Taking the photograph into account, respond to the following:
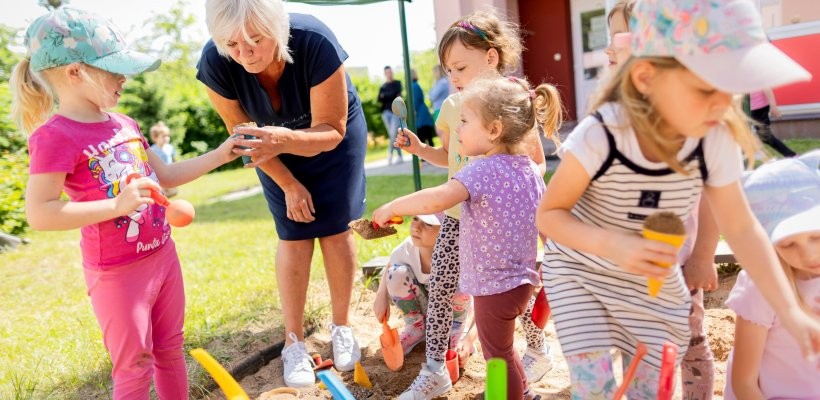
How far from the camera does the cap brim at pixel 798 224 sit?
1.61 meters

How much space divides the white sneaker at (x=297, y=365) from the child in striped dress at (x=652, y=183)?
1289mm

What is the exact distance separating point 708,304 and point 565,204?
185cm

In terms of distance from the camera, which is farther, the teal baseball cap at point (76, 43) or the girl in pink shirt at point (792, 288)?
the teal baseball cap at point (76, 43)

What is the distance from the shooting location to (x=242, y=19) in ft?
7.13

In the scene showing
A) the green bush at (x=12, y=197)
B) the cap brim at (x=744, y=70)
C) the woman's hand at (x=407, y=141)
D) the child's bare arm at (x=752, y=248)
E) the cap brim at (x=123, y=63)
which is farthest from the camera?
the green bush at (x=12, y=197)

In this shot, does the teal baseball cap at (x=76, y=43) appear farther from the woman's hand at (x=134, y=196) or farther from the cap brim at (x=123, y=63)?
the woman's hand at (x=134, y=196)

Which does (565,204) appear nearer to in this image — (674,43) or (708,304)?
(674,43)

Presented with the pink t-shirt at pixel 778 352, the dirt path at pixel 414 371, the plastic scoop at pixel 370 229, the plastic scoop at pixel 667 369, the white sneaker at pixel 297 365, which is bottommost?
the dirt path at pixel 414 371

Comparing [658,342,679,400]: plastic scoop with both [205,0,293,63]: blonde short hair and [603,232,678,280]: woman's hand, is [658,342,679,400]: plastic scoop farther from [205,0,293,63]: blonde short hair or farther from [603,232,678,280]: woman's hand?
[205,0,293,63]: blonde short hair

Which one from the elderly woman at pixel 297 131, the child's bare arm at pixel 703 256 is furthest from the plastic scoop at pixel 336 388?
the child's bare arm at pixel 703 256

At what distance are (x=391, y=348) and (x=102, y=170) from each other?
1.28 metres

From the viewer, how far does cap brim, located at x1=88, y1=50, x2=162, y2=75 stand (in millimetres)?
1891

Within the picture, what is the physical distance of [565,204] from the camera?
60.0 inches

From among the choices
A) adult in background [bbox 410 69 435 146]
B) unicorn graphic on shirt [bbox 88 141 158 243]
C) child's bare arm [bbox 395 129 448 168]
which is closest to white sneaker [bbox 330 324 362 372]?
child's bare arm [bbox 395 129 448 168]
